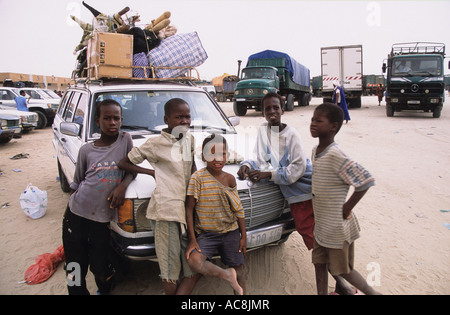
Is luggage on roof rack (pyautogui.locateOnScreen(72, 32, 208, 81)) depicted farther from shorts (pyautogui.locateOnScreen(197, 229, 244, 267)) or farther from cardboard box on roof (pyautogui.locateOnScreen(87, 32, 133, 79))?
shorts (pyautogui.locateOnScreen(197, 229, 244, 267))

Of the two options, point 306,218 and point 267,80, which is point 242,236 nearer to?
point 306,218

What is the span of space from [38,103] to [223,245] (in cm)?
1470

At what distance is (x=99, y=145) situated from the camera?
96.3 inches

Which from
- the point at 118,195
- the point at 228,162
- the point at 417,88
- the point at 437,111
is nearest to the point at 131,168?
the point at 118,195

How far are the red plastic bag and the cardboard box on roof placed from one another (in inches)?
82.7

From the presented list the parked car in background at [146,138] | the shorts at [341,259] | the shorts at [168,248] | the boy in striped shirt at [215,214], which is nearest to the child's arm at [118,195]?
the parked car in background at [146,138]

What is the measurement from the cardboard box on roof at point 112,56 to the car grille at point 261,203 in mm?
2382

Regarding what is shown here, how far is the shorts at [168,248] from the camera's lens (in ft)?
6.98

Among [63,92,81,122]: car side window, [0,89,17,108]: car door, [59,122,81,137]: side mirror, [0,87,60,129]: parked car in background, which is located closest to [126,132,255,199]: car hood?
[59,122,81,137]: side mirror

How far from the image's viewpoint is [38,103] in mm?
13891

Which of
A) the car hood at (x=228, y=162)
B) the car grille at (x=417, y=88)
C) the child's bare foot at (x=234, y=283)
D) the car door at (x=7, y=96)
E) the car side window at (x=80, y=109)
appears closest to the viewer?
the child's bare foot at (x=234, y=283)

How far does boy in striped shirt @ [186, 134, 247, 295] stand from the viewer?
7.22 feet

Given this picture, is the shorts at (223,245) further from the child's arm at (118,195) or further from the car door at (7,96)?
the car door at (7,96)

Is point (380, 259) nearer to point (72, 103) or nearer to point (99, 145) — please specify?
point (99, 145)
